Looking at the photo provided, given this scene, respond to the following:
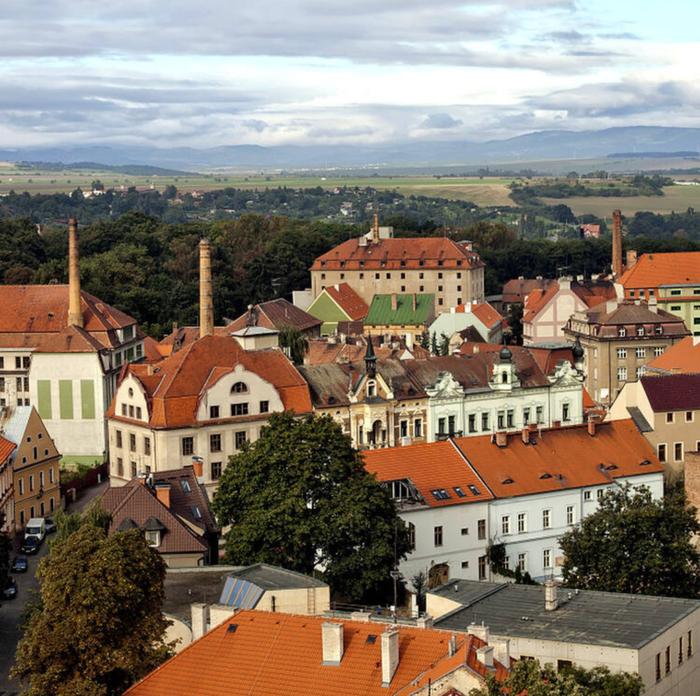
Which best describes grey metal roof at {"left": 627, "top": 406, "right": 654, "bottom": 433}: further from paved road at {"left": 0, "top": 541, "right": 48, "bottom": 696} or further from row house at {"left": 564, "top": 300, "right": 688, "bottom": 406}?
row house at {"left": 564, "top": 300, "right": 688, "bottom": 406}

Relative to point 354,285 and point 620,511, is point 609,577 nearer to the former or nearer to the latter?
point 620,511

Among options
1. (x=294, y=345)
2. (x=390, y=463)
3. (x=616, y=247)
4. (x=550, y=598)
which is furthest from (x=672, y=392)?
(x=616, y=247)

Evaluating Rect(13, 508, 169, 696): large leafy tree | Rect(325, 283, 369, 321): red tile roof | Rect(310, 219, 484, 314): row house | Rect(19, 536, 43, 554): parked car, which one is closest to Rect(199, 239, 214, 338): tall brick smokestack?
Rect(19, 536, 43, 554): parked car

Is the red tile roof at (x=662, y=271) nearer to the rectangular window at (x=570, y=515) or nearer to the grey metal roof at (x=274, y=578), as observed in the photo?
the rectangular window at (x=570, y=515)

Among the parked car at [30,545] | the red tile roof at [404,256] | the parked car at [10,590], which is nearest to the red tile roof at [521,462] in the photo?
the parked car at [10,590]

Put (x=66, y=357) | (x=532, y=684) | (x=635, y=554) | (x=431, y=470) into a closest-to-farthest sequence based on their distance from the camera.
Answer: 1. (x=532, y=684)
2. (x=635, y=554)
3. (x=431, y=470)
4. (x=66, y=357)

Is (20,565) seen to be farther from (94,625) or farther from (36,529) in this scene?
(94,625)

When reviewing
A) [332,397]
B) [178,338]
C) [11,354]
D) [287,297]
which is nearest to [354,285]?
[287,297]
